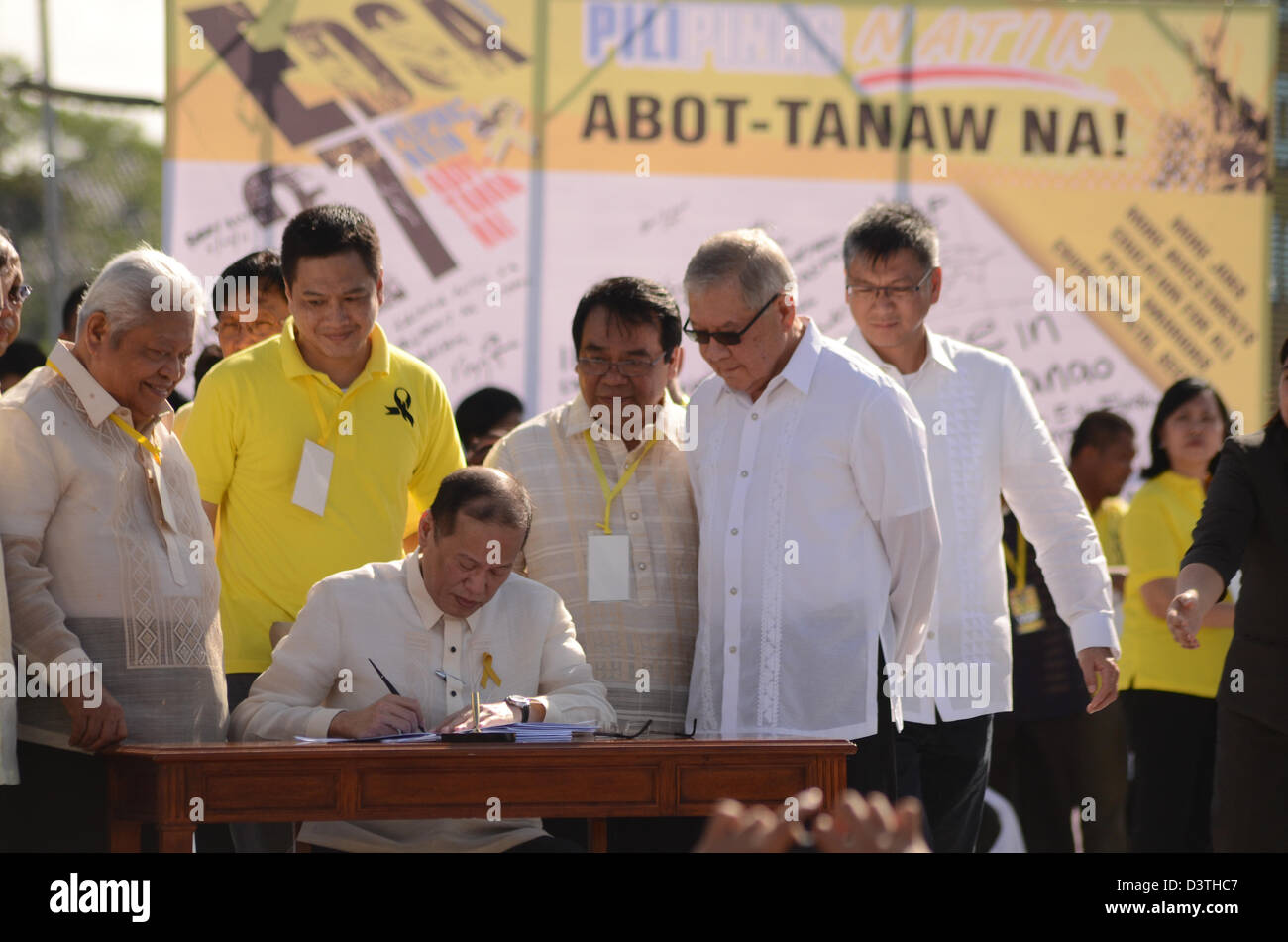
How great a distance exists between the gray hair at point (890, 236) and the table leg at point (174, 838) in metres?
2.28

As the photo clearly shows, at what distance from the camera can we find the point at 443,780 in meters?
3.20

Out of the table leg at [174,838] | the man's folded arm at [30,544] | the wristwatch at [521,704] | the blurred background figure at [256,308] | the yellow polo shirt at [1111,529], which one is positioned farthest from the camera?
the yellow polo shirt at [1111,529]

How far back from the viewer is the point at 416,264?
714 centimetres

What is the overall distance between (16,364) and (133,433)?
2797 millimetres

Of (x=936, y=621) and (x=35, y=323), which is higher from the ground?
(x=35, y=323)

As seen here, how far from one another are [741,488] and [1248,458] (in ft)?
4.32

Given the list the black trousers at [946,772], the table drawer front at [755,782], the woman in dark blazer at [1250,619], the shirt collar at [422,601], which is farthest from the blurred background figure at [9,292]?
the woman in dark blazer at [1250,619]

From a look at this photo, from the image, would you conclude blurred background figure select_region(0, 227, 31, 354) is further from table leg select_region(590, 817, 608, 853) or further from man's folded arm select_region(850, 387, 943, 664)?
man's folded arm select_region(850, 387, 943, 664)

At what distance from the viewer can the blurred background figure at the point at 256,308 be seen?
16.7ft

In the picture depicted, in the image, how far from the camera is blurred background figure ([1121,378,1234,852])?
5.64 metres

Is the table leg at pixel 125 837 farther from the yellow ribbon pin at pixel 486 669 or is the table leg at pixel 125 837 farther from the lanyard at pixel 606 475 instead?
the lanyard at pixel 606 475

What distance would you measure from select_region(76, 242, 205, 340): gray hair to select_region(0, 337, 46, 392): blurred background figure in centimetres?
263

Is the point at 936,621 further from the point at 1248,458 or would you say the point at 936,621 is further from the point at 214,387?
the point at 214,387
